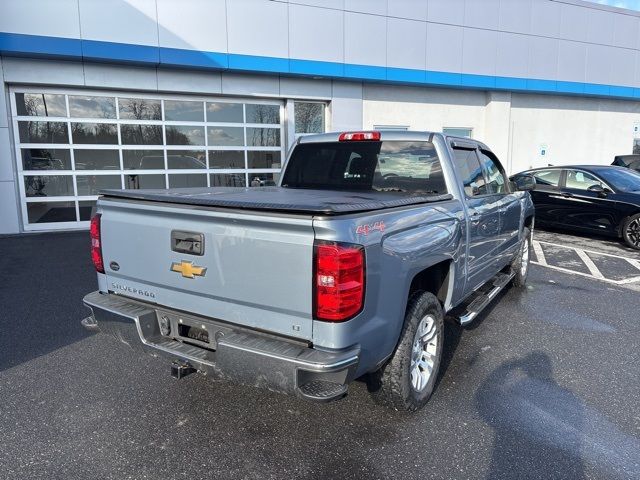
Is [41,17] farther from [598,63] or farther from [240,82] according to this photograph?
[598,63]

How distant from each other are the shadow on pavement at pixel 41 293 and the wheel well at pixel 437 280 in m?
3.37

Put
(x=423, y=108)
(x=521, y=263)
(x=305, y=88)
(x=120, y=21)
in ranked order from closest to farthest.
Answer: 1. (x=521, y=263)
2. (x=120, y=21)
3. (x=305, y=88)
4. (x=423, y=108)

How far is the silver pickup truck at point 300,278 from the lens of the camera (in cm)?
239

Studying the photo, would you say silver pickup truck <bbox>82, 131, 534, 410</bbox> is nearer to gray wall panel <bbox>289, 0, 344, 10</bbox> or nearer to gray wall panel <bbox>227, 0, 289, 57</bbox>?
gray wall panel <bbox>227, 0, 289, 57</bbox>

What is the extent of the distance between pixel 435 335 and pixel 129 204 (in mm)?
2402

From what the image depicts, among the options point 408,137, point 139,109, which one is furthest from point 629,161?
point 139,109

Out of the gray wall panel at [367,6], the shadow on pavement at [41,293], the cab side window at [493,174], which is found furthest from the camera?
the gray wall panel at [367,6]

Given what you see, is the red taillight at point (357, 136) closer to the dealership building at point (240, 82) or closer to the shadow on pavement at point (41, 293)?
the shadow on pavement at point (41, 293)

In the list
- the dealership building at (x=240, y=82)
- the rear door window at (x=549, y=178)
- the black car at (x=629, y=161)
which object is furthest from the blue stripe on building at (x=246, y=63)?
the rear door window at (x=549, y=178)

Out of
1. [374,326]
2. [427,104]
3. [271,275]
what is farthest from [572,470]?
[427,104]

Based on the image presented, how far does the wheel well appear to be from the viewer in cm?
347

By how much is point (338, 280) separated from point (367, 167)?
2.23m

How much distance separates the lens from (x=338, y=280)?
234 centimetres

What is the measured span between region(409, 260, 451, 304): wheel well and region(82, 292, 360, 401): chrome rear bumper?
1.20m
